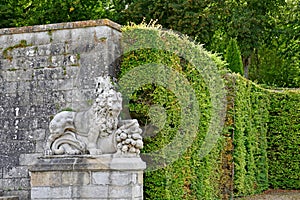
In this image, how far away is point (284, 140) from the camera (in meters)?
13.9

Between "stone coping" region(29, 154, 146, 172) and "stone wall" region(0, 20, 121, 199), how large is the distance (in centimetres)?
149

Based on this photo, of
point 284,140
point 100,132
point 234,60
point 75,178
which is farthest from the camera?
point 234,60

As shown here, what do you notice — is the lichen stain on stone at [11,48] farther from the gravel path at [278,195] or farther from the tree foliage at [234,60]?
the tree foliage at [234,60]

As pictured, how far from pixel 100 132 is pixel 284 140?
27.5 ft

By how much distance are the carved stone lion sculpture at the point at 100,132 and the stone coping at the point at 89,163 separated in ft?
0.35

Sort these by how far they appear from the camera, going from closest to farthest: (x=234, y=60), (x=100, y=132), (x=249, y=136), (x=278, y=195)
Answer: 1. (x=100, y=132)
2. (x=249, y=136)
3. (x=278, y=195)
4. (x=234, y=60)

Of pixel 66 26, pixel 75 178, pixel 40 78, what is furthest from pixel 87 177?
pixel 66 26

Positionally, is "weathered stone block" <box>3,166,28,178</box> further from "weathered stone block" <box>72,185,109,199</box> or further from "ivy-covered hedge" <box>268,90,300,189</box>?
"ivy-covered hedge" <box>268,90,300,189</box>

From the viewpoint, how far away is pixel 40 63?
26.1ft

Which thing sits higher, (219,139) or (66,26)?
A: (66,26)

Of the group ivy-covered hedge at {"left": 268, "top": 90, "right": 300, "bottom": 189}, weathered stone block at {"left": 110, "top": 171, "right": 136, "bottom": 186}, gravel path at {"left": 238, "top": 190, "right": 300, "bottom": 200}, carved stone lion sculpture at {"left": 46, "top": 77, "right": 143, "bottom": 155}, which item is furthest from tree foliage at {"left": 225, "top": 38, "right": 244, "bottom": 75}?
weathered stone block at {"left": 110, "top": 171, "right": 136, "bottom": 186}

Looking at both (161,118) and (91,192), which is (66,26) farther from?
(91,192)

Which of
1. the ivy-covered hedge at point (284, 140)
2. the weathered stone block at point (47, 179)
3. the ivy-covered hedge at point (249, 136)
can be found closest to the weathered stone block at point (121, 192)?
the weathered stone block at point (47, 179)

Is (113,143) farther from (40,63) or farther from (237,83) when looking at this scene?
(237,83)
